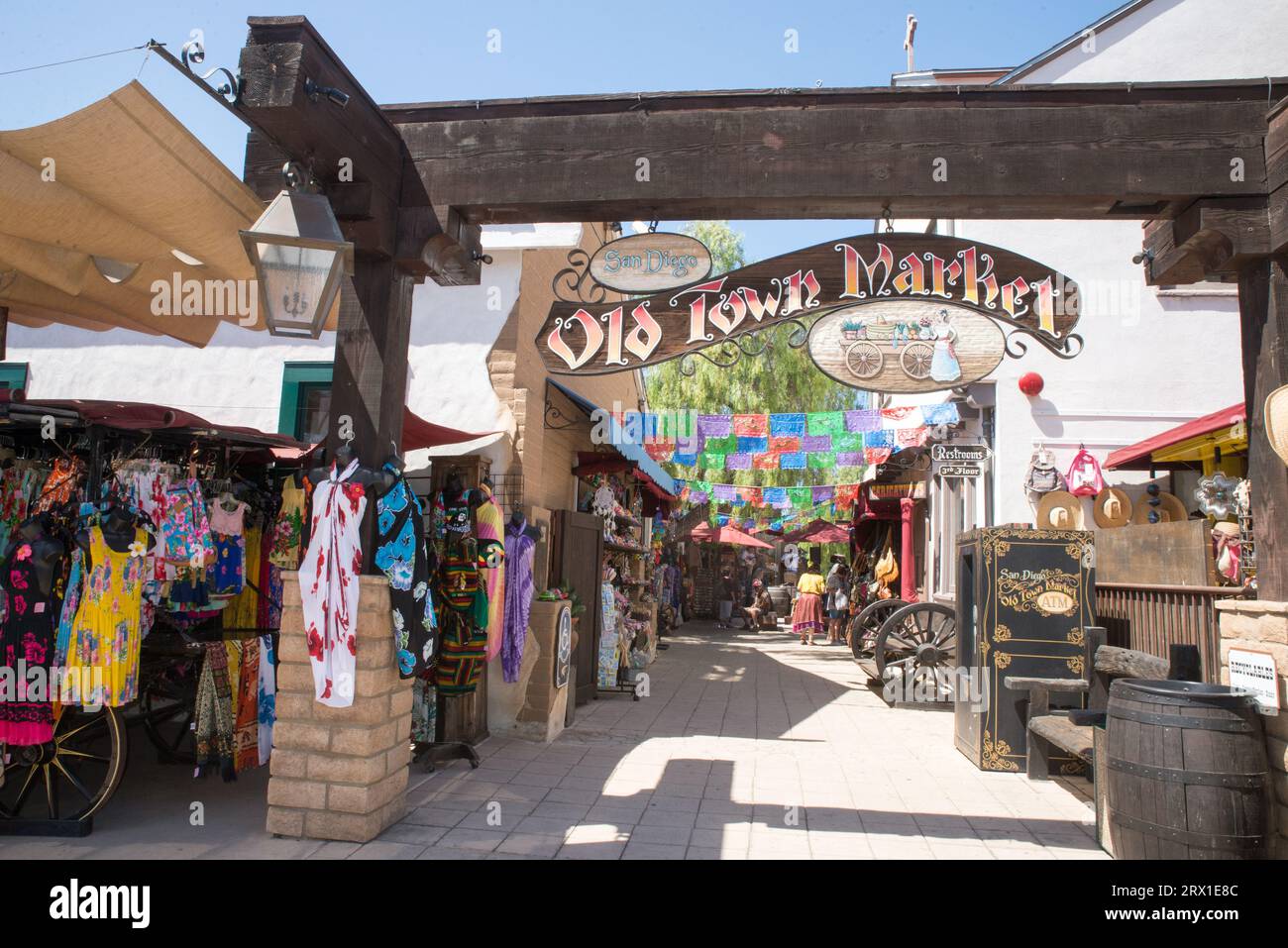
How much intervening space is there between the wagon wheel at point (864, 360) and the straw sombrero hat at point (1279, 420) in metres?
1.94

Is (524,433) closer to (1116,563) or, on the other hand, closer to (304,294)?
(304,294)

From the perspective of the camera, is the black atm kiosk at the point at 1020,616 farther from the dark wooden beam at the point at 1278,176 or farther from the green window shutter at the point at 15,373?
the green window shutter at the point at 15,373

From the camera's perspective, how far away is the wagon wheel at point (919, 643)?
973 cm

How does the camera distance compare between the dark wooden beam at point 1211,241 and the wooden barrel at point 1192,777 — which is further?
the dark wooden beam at point 1211,241

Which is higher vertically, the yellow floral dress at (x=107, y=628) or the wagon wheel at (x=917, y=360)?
the wagon wheel at (x=917, y=360)

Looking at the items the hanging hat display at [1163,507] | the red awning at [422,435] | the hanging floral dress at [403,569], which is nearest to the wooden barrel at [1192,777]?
the hanging floral dress at [403,569]

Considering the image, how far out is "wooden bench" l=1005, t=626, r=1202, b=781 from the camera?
5.75 m

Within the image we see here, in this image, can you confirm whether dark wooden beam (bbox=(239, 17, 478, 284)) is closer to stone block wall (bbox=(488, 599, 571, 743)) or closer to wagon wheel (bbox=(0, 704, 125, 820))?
wagon wheel (bbox=(0, 704, 125, 820))

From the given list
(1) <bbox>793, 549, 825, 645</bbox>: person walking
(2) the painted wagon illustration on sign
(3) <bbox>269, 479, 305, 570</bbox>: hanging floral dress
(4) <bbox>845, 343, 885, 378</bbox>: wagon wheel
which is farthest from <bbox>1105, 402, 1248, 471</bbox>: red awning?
(1) <bbox>793, 549, 825, 645</bbox>: person walking

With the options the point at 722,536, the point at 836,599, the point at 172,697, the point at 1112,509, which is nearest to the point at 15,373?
the point at 172,697

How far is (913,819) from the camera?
5.25m

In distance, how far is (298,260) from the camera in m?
4.21

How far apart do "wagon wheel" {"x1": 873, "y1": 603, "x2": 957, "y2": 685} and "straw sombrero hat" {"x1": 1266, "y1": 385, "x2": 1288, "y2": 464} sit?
587 centimetres

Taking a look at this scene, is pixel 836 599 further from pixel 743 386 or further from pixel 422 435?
pixel 422 435
